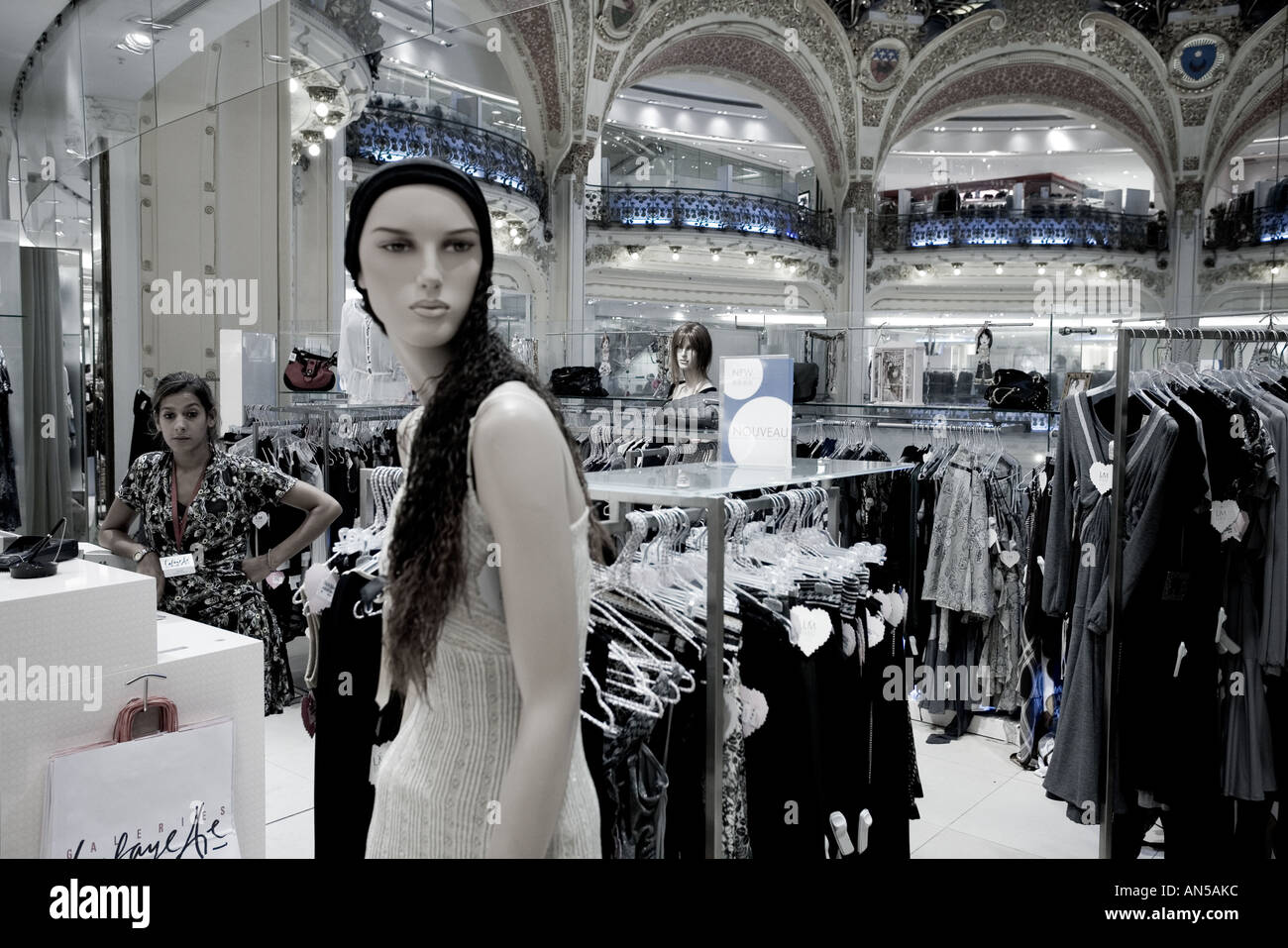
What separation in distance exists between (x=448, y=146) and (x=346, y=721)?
13.8 metres

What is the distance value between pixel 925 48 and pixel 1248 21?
5.89 meters

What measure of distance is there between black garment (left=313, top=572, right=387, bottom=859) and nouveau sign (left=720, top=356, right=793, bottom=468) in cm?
115

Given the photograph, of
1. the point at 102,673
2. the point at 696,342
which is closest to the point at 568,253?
the point at 696,342

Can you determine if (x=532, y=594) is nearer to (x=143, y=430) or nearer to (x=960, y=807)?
(x=960, y=807)

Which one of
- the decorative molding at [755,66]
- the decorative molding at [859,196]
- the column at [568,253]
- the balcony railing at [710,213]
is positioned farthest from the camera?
the decorative molding at [859,196]

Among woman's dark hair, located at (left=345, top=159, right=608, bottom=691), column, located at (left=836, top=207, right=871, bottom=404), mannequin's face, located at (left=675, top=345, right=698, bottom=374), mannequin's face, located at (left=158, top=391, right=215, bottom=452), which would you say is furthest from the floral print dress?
column, located at (left=836, top=207, right=871, bottom=404)

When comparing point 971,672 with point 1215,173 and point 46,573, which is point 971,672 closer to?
point 46,573

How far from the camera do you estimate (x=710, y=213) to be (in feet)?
66.3

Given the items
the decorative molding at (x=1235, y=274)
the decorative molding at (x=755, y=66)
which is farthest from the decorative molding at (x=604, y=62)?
the decorative molding at (x=1235, y=274)

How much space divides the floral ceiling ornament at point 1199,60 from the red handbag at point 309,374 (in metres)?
18.7

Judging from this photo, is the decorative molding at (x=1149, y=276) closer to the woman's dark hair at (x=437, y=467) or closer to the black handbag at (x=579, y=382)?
the black handbag at (x=579, y=382)

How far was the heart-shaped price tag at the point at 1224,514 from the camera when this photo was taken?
2.81 meters

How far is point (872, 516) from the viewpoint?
4406mm
